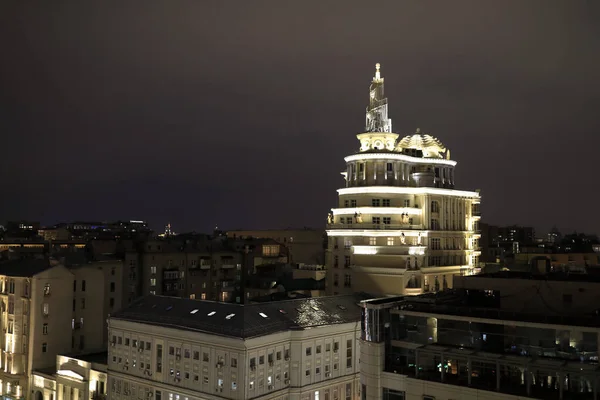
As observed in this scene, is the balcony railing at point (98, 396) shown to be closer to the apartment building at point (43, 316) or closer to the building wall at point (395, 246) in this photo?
the apartment building at point (43, 316)

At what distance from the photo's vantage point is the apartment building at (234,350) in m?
54.8

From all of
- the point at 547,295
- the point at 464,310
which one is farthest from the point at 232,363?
the point at 547,295

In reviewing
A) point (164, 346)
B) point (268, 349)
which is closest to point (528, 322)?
point (268, 349)

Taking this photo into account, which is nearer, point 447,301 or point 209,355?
point 447,301

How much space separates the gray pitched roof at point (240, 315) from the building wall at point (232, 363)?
801mm

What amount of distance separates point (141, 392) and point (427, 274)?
4406 centimetres

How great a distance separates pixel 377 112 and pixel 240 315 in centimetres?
4900

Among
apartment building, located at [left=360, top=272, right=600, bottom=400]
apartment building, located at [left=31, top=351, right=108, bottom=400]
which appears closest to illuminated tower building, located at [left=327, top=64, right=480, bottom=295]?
apartment building, located at [left=360, top=272, right=600, bottom=400]

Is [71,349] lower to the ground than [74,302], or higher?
lower

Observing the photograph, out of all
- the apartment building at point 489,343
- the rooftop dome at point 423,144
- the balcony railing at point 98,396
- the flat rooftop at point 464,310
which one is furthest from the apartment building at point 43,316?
the rooftop dome at point 423,144

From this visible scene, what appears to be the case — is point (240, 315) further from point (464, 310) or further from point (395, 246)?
point (395, 246)

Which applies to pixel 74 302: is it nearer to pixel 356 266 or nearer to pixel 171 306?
pixel 171 306

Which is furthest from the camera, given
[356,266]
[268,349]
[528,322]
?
[356,266]

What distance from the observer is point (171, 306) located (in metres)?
63.9
